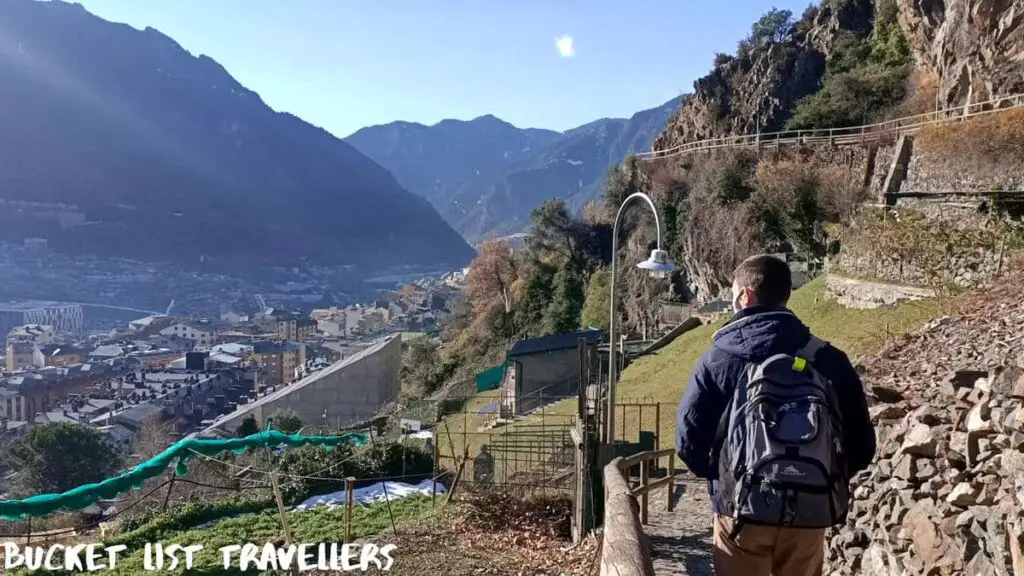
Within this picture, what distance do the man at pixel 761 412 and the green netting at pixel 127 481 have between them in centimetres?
1262

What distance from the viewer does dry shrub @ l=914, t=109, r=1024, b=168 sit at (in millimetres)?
15258

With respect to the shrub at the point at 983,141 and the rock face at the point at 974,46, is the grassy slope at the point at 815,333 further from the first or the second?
the rock face at the point at 974,46

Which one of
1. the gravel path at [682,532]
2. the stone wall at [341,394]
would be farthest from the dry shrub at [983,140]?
the stone wall at [341,394]

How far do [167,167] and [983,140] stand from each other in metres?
142

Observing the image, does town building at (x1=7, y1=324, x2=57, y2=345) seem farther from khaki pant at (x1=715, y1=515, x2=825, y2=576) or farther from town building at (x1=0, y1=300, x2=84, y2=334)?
khaki pant at (x1=715, y1=515, x2=825, y2=576)

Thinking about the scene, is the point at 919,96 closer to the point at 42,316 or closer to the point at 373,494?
the point at 373,494

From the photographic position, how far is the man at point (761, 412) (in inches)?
86.1

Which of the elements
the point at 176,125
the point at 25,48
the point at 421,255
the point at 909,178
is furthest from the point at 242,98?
the point at 909,178

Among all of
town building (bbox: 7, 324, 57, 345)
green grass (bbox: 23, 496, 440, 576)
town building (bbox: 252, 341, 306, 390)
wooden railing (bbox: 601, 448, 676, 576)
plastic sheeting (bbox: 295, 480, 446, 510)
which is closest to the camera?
wooden railing (bbox: 601, 448, 676, 576)

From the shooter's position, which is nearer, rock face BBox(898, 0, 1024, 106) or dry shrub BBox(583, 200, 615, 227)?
rock face BBox(898, 0, 1024, 106)

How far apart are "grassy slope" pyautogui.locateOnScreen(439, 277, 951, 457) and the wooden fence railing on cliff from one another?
5.81 m

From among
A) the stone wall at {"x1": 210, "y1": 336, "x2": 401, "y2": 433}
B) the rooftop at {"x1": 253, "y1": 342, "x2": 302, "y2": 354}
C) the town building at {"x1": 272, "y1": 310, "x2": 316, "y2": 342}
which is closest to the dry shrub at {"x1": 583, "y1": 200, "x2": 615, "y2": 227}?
the stone wall at {"x1": 210, "y1": 336, "x2": 401, "y2": 433}

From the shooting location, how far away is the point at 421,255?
146 m

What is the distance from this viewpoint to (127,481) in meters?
12.7
